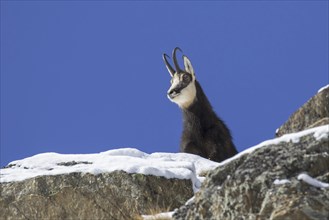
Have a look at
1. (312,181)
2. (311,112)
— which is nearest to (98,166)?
(311,112)

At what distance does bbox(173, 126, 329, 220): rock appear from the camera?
493cm

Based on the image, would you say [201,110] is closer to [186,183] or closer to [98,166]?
[98,166]

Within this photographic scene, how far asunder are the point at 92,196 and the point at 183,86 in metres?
9.20

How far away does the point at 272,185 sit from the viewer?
5.09 m

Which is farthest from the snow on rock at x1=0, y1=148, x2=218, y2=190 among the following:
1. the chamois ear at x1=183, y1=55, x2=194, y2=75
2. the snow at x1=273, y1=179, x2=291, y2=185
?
the chamois ear at x1=183, y1=55, x2=194, y2=75

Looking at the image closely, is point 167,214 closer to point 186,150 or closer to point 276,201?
point 276,201

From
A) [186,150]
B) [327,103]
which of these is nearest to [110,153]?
[327,103]

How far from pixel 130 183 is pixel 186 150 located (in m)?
7.85

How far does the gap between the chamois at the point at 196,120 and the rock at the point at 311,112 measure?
654 cm

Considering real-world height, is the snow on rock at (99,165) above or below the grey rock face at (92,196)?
above

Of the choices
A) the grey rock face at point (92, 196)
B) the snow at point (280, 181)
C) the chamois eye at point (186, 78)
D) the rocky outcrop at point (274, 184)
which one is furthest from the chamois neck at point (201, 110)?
the snow at point (280, 181)

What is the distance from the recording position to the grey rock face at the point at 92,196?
760 cm

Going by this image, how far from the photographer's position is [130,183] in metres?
7.78

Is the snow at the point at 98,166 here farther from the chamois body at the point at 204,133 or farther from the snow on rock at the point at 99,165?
the chamois body at the point at 204,133
